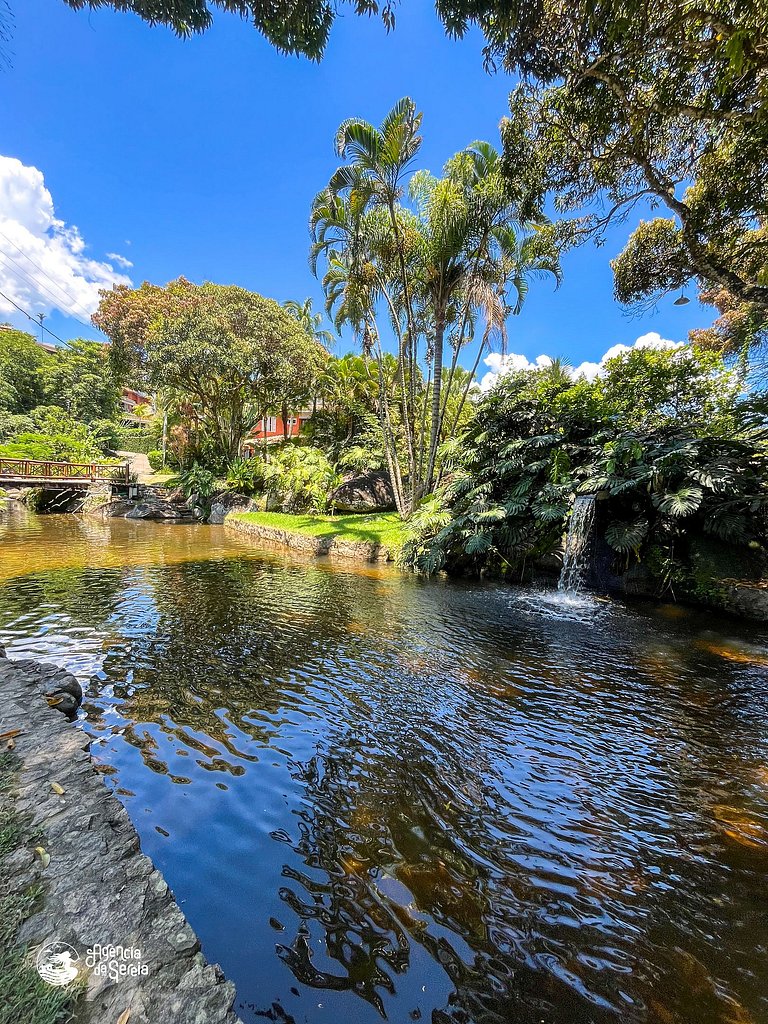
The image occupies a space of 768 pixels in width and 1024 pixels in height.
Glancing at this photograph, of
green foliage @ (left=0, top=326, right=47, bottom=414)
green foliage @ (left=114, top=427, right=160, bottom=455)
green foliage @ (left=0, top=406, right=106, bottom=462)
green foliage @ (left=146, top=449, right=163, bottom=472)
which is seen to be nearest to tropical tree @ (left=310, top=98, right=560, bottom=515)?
green foliage @ (left=0, top=406, right=106, bottom=462)

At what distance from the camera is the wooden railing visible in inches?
786

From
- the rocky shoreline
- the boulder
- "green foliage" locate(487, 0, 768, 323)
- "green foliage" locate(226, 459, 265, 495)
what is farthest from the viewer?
"green foliage" locate(226, 459, 265, 495)


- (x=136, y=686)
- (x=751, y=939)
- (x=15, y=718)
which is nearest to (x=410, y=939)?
(x=751, y=939)

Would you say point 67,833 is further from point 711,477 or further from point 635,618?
point 711,477

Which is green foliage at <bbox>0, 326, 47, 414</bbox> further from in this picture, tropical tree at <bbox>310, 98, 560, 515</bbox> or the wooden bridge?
tropical tree at <bbox>310, 98, 560, 515</bbox>

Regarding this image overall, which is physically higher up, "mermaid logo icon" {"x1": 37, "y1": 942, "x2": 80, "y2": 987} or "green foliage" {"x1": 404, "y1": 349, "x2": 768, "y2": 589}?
"green foliage" {"x1": 404, "y1": 349, "x2": 768, "y2": 589}

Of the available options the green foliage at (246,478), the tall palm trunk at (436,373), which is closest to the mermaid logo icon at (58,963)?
the tall palm trunk at (436,373)

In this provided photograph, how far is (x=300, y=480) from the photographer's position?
1805 centimetres

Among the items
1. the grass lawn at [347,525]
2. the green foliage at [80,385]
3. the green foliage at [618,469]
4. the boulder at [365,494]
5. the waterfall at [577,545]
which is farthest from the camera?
the green foliage at [80,385]

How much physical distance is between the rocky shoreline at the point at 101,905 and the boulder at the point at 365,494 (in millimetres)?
16548

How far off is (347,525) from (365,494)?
4.00 meters

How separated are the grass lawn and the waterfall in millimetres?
4219

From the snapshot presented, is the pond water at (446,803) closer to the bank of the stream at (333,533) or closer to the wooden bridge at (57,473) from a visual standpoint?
the bank of the stream at (333,533)

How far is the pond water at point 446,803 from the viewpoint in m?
1.84
